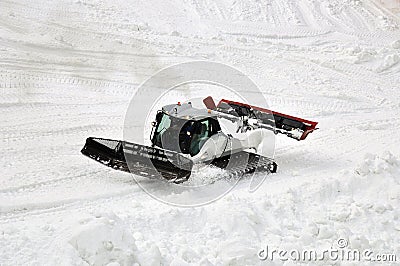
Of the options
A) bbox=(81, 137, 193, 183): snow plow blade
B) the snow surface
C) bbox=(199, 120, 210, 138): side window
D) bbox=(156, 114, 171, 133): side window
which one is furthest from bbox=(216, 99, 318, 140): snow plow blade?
bbox=(81, 137, 193, 183): snow plow blade

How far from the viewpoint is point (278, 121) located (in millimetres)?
9328

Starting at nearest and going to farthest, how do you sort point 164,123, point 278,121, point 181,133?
point 181,133 → point 164,123 → point 278,121

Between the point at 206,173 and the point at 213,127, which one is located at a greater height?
the point at 213,127

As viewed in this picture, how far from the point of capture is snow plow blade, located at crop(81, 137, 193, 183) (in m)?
7.36

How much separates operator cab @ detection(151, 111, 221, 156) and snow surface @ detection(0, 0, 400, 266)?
0.77 m

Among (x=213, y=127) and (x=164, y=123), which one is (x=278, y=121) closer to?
(x=213, y=127)

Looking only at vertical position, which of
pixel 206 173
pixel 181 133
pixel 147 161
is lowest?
pixel 206 173

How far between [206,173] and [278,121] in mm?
1946

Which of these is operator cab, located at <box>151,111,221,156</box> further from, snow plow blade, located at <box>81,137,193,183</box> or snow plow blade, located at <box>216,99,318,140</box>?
snow plow blade, located at <box>216,99,318,140</box>

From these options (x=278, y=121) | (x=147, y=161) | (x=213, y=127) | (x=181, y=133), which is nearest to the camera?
(x=147, y=161)

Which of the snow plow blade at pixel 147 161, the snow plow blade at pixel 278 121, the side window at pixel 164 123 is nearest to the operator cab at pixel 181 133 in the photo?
the side window at pixel 164 123

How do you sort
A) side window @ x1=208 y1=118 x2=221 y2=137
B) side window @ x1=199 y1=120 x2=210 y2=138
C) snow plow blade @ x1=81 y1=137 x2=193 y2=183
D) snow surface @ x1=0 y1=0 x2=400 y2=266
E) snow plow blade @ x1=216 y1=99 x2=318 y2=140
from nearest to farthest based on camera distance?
snow surface @ x1=0 y1=0 x2=400 y2=266 < snow plow blade @ x1=81 y1=137 x2=193 y2=183 < side window @ x1=199 y1=120 x2=210 y2=138 < side window @ x1=208 y1=118 x2=221 y2=137 < snow plow blade @ x1=216 y1=99 x2=318 y2=140

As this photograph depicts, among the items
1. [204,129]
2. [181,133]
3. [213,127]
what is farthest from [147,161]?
[213,127]

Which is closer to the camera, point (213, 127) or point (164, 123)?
point (164, 123)
